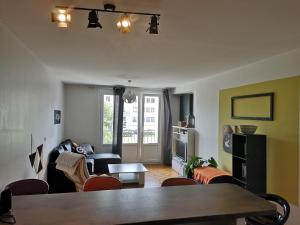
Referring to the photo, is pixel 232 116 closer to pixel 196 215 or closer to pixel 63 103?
pixel 196 215

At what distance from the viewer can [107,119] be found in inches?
286

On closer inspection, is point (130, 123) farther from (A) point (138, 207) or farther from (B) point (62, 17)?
(A) point (138, 207)

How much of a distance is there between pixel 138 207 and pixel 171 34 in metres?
1.75

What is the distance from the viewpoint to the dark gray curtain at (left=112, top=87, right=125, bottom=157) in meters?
7.07

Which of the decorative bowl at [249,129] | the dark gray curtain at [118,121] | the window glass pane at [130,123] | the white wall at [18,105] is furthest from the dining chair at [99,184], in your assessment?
the window glass pane at [130,123]

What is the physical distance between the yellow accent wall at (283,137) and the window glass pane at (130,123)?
4.33 meters

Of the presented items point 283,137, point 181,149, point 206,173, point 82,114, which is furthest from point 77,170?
point 82,114

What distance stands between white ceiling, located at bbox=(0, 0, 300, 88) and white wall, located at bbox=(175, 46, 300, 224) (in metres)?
0.17

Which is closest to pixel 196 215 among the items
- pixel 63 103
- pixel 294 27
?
pixel 294 27

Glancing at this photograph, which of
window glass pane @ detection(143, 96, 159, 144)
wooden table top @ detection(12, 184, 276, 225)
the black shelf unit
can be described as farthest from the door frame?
wooden table top @ detection(12, 184, 276, 225)

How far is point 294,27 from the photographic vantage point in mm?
2264

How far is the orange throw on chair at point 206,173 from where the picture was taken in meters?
4.04

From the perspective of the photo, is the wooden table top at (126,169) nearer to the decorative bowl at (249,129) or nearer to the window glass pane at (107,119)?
the window glass pane at (107,119)

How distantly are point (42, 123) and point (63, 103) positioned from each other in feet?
8.79
